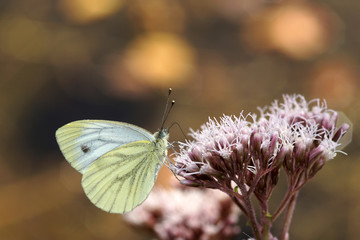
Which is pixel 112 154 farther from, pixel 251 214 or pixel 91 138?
pixel 251 214

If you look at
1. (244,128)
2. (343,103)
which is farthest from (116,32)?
(244,128)

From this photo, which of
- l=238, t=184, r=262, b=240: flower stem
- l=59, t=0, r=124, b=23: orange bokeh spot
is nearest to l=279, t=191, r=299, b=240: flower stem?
l=238, t=184, r=262, b=240: flower stem

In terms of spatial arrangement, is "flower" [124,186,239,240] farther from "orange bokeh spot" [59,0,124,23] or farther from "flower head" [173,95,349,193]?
"orange bokeh spot" [59,0,124,23]

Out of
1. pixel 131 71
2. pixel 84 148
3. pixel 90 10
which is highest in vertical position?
pixel 90 10

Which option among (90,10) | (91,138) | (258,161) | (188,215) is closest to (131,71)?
(90,10)

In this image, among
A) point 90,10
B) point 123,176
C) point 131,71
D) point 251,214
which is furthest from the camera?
point 90,10

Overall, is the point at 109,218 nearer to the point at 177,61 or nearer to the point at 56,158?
the point at 56,158
